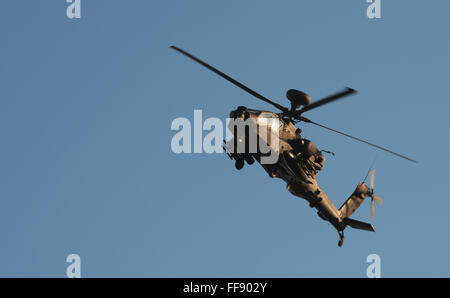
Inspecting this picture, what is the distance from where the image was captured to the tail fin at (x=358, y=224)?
135 feet

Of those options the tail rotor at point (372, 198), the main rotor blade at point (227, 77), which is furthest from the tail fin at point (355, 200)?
the main rotor blade at point (227, 77)

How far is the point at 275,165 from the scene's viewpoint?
36.0 metres

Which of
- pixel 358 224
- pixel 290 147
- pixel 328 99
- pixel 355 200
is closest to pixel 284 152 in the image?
pixel 290 147

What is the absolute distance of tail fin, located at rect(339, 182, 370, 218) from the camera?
138 ft

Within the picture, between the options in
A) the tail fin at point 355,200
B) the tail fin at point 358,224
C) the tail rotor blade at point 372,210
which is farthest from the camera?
the tail fin at point 355,200

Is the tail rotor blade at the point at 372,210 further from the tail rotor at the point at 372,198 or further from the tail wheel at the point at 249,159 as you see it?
the tail wheel at the point at 249,159

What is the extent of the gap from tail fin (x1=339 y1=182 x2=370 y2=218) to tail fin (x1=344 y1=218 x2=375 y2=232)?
425 millimetres

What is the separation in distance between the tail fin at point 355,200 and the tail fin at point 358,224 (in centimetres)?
42

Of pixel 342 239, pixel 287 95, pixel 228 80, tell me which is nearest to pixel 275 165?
pixel 287 95

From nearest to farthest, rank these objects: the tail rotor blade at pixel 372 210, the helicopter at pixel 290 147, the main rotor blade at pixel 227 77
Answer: the main rotor blade at pixel 227 77 → the helicopter at pixel 290 147 → the tail rotor blade at pixel 372 210

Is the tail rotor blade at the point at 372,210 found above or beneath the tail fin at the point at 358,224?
above
